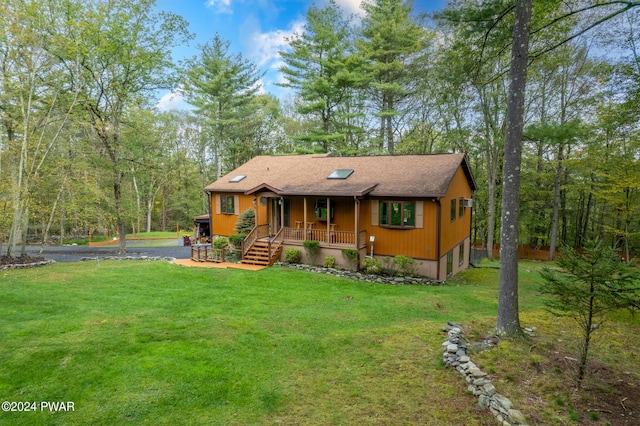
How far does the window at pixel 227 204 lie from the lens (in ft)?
Result: 56.4

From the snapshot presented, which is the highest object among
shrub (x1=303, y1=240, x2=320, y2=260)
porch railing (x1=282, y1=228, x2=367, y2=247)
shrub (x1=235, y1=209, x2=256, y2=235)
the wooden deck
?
shrub (x1=235, y1=209, x2=256, y2=235)

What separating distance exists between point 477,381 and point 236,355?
12.6 ft

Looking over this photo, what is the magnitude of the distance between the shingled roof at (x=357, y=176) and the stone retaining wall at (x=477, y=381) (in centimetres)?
694

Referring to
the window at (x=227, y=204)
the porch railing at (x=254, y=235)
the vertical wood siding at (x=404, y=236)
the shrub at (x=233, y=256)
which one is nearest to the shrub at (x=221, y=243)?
the shrub at (x=233, y=256)

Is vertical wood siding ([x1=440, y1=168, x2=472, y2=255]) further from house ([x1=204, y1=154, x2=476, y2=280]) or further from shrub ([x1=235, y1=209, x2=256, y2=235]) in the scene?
shrub ([x1=235, y1=209, x2=256, y2=235])

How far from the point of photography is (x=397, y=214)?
1311 cm

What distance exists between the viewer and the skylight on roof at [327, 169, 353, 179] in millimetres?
14984

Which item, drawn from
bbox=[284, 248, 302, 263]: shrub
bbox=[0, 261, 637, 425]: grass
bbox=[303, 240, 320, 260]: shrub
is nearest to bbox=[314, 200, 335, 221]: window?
bbox=[303, 240, 320, 260]: shrub

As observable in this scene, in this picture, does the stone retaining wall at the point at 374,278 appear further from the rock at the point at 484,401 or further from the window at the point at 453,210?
the rock at the point at 484,401

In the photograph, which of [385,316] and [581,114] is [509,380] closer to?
[385,316]

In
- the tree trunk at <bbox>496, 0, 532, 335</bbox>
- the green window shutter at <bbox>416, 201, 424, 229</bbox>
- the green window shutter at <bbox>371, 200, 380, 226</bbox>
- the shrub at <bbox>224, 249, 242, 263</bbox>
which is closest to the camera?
the tree trunk at <bbox>496, 0, 532, 335</bbox>

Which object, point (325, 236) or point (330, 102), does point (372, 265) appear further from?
point (330, 102)

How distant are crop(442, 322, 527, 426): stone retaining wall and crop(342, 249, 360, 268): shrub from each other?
21.9ft

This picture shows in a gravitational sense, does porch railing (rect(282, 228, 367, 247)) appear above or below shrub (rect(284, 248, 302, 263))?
above
